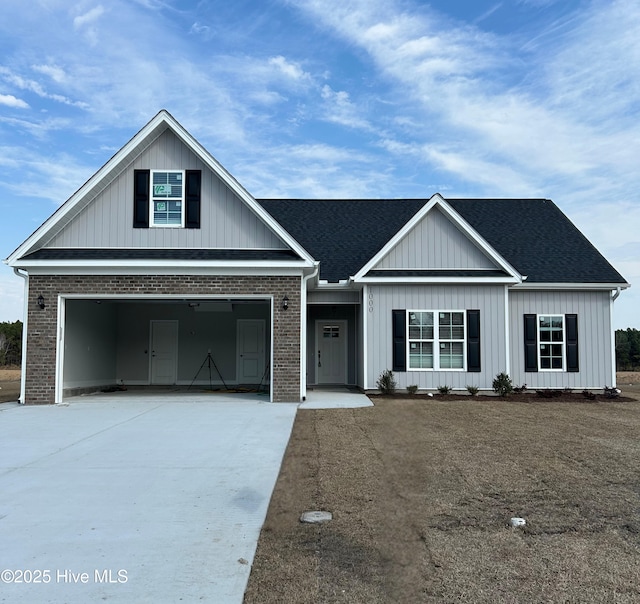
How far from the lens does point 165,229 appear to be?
14086 millimetres

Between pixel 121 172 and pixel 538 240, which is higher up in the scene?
pixel 121 172

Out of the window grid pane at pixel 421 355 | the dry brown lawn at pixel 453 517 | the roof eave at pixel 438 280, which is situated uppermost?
the roof eave at pixel 438 280

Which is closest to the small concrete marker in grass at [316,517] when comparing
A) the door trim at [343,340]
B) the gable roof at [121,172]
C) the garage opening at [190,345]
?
the gable roof at [121,172]

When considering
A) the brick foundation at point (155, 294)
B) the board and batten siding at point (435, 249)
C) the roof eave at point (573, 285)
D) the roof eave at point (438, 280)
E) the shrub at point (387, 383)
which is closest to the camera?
the brick foundation at point (155, 294)

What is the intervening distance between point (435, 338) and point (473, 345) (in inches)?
37.7

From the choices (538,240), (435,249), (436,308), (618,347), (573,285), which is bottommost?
(618,347)

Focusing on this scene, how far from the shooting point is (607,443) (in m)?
9.22

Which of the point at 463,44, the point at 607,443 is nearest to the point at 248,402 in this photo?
the point at 607,443

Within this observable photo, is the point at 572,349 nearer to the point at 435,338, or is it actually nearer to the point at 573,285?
the point at 573,285

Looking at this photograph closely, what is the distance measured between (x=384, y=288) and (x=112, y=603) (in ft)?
41.0

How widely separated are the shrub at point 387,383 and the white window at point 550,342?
4.25 m

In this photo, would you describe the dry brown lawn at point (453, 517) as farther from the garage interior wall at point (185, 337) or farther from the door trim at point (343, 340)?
the garage interior wall at point (185, 337)

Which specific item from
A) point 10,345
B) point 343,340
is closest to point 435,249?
point 343,340

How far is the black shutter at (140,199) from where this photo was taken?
1407cm
